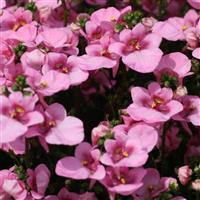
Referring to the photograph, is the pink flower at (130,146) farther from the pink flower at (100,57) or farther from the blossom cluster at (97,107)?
the pink flower at (100,57)

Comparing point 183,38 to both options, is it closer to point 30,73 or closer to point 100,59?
point 100,59

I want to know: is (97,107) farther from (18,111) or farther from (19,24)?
(18,111)

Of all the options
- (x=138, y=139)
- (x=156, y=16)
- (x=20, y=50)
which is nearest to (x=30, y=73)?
(x=20, y=50)

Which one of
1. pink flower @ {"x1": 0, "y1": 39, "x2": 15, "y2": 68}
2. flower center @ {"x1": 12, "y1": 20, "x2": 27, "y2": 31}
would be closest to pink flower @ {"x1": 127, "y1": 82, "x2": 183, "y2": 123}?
pink flower @ {"x1": 0, "y1": 39, "x2": 15, "y2": 68}

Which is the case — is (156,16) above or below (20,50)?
below

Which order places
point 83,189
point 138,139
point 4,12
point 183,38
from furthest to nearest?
1. point 4,12
2. point 183,38
3. point 83,189
4. point 138,139

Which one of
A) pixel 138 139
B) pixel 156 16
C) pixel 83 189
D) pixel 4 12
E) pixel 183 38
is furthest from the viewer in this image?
pixel 156 16

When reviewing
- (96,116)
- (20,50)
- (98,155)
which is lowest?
(96,116)
